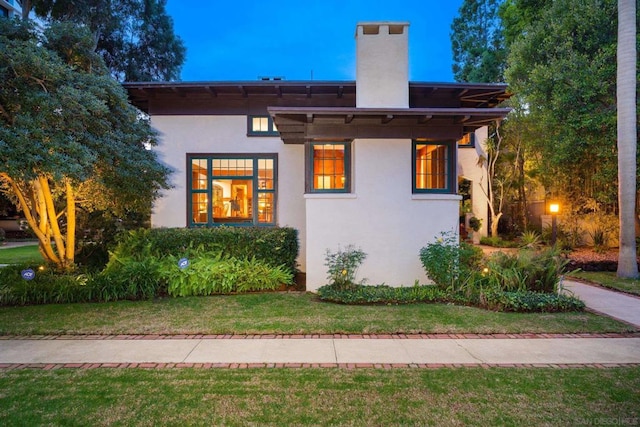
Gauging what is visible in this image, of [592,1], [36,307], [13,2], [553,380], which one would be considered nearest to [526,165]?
[592,1]

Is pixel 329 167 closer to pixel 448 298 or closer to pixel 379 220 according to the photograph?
pixel 379 220

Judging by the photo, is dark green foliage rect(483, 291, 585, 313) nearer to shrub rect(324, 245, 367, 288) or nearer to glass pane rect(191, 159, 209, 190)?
shrub rect(324, 245, 367, 288)

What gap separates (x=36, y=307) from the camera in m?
7.04

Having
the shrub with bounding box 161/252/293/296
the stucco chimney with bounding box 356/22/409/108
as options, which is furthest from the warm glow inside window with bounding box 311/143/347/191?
the shrub with bounding box 161/252/293/296

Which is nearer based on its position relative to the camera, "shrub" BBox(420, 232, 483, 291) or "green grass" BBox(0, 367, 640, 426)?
"green grass" BBox(0, 367, 640, 426)

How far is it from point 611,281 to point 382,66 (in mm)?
7913

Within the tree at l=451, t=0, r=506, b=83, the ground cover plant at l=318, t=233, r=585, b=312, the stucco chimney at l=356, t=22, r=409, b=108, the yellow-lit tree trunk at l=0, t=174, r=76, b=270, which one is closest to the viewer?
the ground cover plant at l=318, t=233, r=585, b=312

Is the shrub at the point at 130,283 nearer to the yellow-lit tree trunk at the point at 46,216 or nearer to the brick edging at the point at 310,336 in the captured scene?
the yellow-lit tree trunk at the point at 46,216

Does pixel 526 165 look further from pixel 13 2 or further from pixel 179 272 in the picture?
pixel 13 2

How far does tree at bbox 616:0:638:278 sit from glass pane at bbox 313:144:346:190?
7.31 metres

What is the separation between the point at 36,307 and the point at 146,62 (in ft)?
62.1

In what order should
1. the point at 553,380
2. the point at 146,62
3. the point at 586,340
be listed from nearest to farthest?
the point at 553,380 < the point at 586,340 < the point at 146,62

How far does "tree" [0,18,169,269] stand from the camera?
602 centimetres

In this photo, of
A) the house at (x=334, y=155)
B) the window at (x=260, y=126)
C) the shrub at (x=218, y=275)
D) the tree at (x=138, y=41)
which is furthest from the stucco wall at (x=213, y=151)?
the tree at (x=138, y=41)
